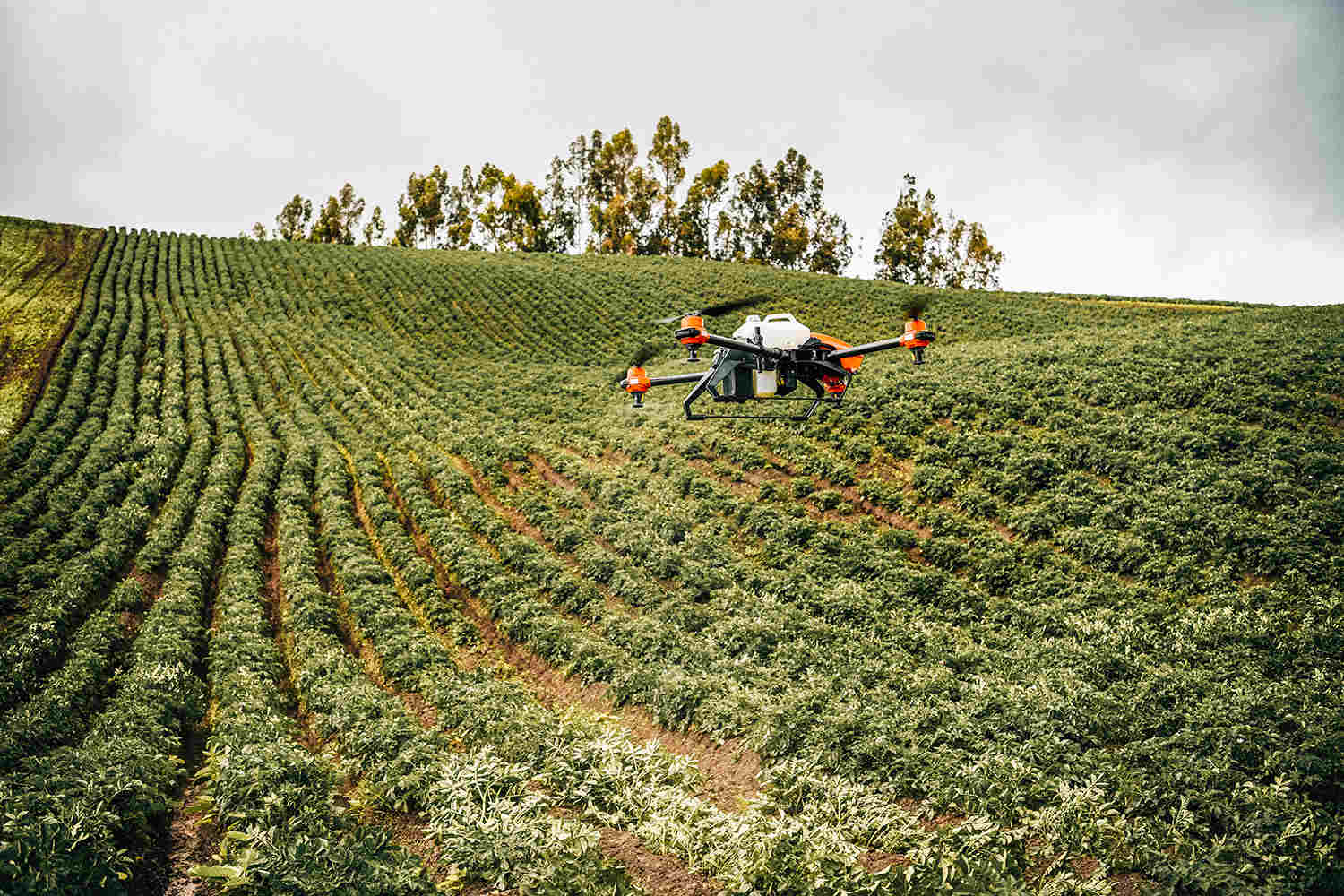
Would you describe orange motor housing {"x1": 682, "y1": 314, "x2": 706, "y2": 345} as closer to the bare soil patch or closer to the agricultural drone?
the agricultural drone

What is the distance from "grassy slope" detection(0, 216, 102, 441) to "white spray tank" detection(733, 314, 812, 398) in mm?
27959

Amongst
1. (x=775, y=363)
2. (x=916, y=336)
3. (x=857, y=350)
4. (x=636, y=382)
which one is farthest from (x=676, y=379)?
(x=916, y=336)

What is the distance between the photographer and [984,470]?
19266mm

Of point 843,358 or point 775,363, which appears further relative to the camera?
point 843,358

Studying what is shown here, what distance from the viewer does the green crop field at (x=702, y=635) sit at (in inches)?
339

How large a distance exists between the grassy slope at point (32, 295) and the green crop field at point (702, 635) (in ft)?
3.68

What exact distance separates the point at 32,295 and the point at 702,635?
48334mm

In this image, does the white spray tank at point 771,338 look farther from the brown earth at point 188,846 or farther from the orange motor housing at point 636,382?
the brown earth at point 188,846

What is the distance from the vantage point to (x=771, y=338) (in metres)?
13.2

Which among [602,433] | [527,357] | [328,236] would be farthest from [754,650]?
[328,236]

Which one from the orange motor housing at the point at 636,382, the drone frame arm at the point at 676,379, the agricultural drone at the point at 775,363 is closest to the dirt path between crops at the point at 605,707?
the agricultural drone at the point at 775,363

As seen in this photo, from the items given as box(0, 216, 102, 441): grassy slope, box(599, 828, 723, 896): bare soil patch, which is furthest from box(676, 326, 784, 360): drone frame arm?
box(0, 216, 102, 441): grassy slope

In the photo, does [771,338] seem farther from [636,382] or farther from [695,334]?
[636,382]

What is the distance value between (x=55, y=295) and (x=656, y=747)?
49.2 meters
